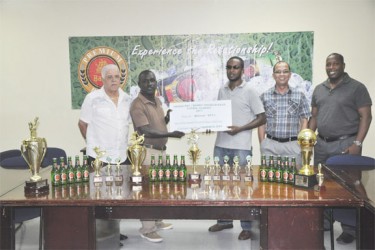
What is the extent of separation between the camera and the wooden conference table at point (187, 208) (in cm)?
237

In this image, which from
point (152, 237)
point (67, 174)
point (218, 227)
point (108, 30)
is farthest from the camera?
point (108, 30)

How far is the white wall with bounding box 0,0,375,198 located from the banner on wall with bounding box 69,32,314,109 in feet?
0.33

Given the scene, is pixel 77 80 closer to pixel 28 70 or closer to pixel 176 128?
pixel 28 70

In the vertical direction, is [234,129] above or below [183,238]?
above

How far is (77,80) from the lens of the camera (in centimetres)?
513

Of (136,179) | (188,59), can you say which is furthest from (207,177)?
(188,59)

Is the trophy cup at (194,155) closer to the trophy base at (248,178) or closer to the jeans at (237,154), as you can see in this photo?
the trophy base at (248,178)

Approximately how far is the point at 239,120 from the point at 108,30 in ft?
7.44

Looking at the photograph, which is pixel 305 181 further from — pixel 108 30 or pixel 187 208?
pixel 108 30

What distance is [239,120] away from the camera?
3922 mm

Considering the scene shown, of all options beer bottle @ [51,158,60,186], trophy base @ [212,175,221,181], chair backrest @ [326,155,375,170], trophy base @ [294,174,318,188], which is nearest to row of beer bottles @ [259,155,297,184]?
trophy base @ [294,174,318,188]

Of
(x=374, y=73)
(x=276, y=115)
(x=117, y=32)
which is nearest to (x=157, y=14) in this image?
(x=117, y=32)

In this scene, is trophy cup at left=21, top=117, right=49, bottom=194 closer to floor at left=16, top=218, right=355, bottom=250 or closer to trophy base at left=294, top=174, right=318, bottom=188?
floor at left=16, top=218, right=355, bottom=250

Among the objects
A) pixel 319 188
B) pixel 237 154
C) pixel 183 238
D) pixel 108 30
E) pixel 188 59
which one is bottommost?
pixel 183 238
